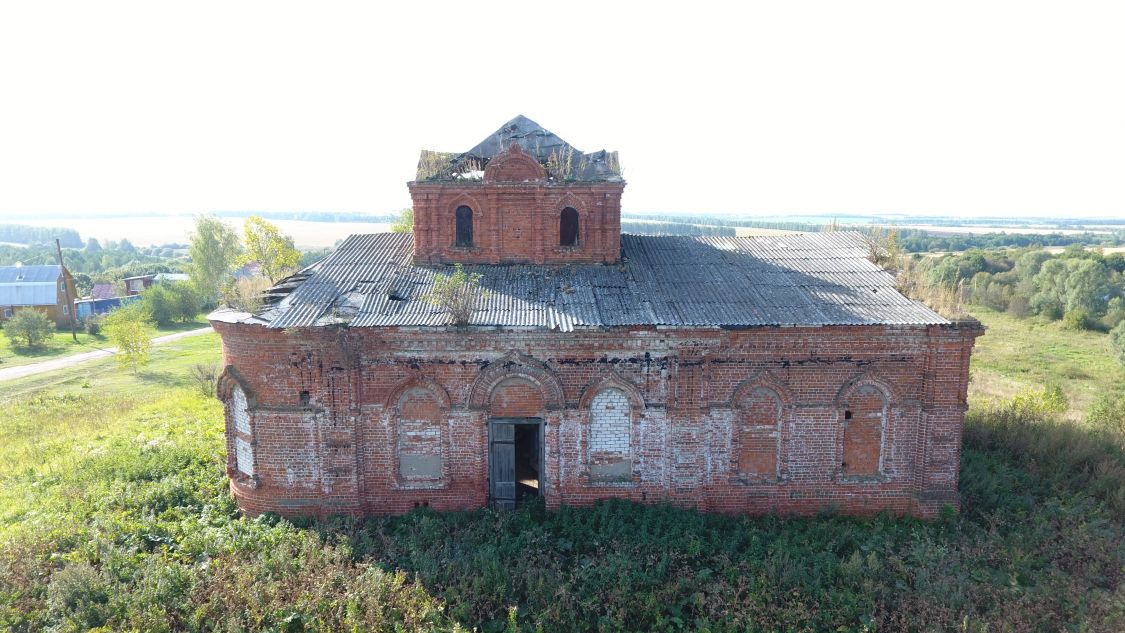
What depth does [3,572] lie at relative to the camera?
8781 mm

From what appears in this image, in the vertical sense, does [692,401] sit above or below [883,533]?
above

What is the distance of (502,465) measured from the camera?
1078cm

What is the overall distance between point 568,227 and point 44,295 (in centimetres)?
5634

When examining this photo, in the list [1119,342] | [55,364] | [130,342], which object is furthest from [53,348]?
[1119,342]

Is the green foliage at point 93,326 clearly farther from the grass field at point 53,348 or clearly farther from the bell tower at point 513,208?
the bell tower at point 513,208

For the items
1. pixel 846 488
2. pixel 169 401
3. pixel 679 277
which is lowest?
pixel 169 401

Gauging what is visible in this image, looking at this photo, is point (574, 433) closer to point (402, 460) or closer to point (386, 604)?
point (402, 460)

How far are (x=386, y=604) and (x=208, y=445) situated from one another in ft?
26.3

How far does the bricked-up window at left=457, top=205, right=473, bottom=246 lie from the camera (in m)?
12.7

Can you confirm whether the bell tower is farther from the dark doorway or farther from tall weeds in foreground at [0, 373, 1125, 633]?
tall weeds in foreground at [0, 373, 1125, 633]

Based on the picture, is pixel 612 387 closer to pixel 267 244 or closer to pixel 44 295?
pixel 267 244

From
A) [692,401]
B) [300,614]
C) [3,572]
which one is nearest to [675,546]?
[692,401]

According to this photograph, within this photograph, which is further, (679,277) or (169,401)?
(169,401)

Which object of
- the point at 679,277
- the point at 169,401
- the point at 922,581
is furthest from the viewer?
the point at 169,401
